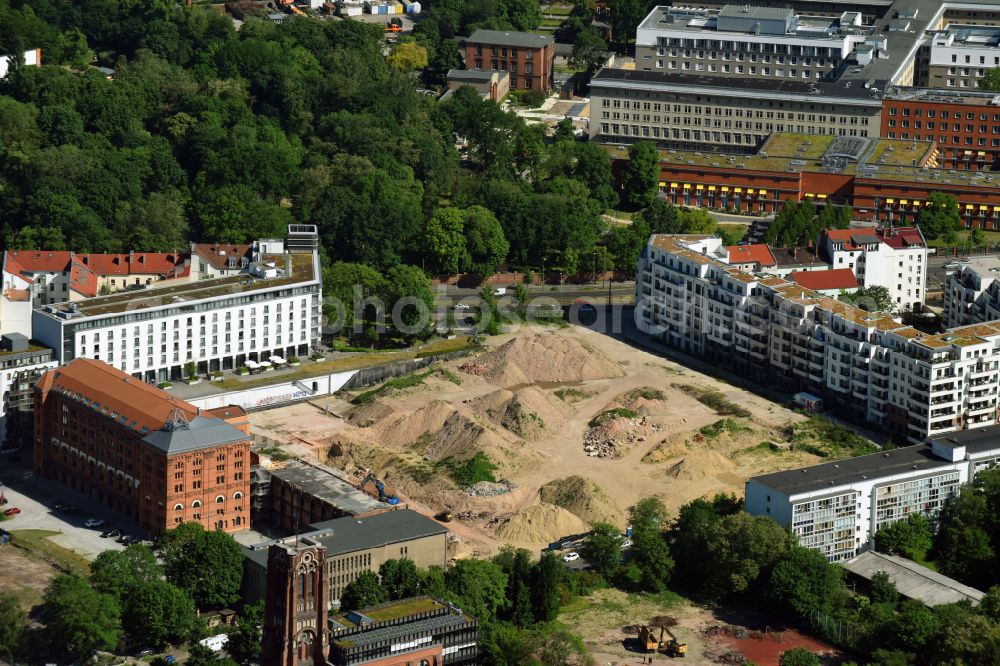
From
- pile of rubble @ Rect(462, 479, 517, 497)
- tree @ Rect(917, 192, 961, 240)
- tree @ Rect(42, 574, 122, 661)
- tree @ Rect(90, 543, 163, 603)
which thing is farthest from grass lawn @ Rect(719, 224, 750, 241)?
tree @ Rect(42, 574, 122, 661)

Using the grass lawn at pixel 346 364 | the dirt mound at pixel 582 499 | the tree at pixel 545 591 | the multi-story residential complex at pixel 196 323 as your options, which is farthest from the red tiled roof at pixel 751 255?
the tree at pixel 545 591

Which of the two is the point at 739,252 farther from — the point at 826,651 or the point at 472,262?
the point at 826,651

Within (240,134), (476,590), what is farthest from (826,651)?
(240,134)

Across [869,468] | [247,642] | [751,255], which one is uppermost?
[751,255]

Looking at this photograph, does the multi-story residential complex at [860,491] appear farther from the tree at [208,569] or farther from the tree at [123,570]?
the tree at [123,570]

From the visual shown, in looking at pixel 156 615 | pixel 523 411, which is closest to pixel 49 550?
pixel 156 615

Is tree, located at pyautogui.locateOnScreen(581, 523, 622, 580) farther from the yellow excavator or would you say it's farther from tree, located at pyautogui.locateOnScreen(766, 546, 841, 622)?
tree, located at pyautogui.locateOnScreen(766, 546, 841, 622)

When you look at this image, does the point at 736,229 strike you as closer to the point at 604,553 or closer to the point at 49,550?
the point at 604,553
